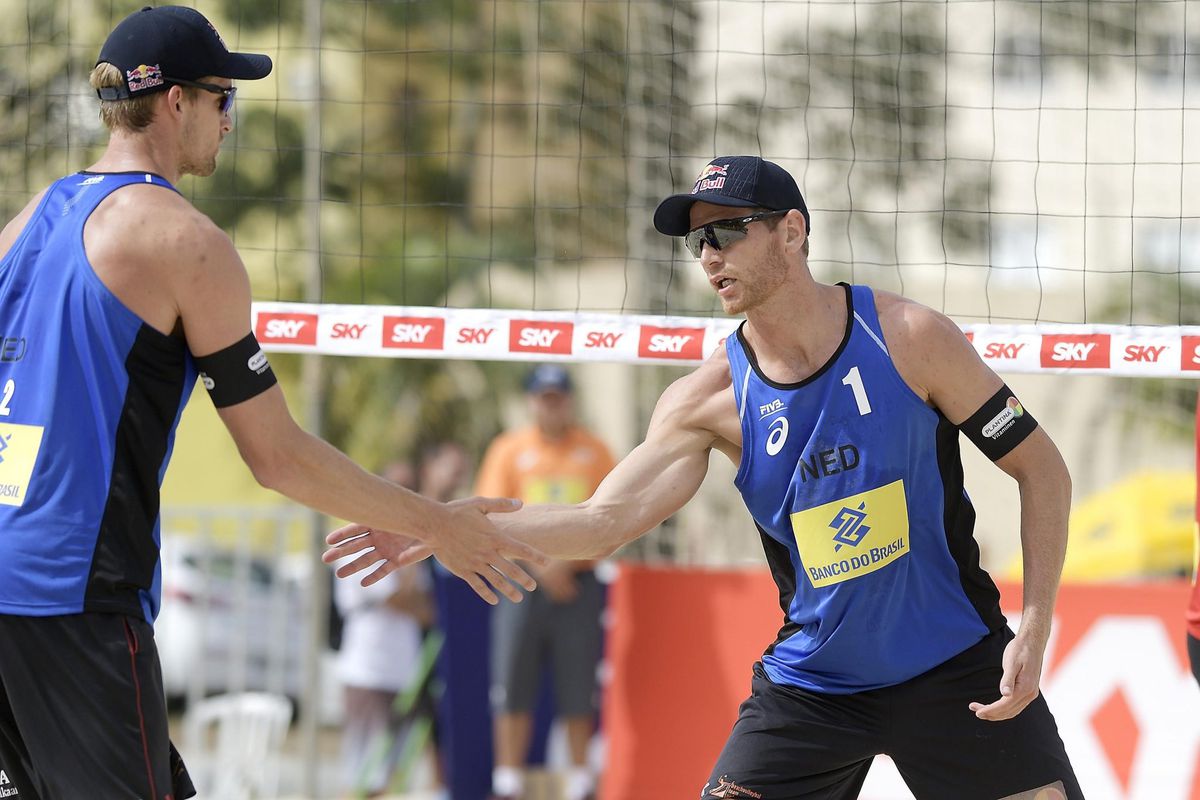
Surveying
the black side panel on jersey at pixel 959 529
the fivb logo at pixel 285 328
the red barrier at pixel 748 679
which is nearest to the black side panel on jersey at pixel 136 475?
the black side panel on jersey at pixel 959 529

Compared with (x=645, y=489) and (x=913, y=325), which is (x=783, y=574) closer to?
(x=645, y=489)

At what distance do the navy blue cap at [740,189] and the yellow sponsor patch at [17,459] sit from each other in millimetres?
1706

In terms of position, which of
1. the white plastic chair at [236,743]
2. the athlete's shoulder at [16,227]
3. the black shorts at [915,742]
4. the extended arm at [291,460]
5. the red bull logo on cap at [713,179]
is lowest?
the white plastic chair at [236,743]

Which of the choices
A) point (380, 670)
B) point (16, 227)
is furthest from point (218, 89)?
point (380, 670)

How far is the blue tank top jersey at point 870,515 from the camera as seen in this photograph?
3.91 m

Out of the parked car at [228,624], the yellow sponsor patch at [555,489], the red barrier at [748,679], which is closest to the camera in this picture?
the red barrier at [748,679]

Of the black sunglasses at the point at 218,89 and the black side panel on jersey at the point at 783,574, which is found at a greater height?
the black sunglasses at the point at 218,89

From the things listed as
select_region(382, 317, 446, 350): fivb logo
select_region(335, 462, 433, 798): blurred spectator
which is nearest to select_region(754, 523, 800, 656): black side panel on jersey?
select_region(382, 317, 446, 350): fivb logo

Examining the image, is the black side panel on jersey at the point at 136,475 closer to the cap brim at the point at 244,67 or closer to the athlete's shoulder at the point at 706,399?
the cap brim at the point at 244,67

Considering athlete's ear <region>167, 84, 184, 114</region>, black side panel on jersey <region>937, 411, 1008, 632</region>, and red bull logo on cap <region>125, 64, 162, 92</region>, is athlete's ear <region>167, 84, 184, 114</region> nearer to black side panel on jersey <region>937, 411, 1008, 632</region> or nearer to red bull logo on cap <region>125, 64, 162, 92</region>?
red bull logo on cap <region>125, 64, 162, 92</region>

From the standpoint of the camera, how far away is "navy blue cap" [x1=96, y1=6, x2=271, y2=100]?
3.21 metres

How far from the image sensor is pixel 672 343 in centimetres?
512

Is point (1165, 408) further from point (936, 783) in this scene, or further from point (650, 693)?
point (936, 783)

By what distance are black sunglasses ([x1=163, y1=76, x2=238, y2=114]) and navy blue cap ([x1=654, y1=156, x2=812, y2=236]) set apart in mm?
1165
